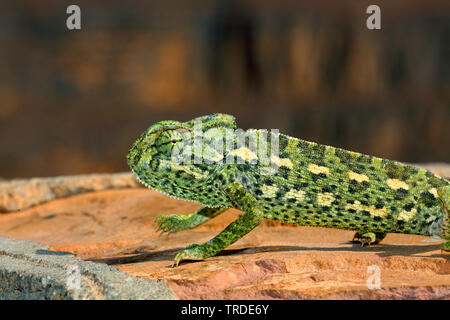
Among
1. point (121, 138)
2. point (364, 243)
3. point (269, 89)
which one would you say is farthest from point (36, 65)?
point (364, 243)

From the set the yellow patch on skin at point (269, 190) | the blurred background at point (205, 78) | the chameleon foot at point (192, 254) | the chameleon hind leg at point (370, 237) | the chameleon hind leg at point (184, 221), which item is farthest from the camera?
the blurred background at point (205, 78)

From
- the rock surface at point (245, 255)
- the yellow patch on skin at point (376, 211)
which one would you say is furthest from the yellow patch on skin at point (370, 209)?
the rock surface at point (245, 255)

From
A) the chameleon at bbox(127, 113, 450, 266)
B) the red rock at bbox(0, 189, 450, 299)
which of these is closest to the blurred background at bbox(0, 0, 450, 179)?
the red rock at bbox(0, 189, 450, 299)

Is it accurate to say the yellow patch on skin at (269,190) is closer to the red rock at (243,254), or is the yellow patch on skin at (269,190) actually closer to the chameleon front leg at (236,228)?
the chameleon front leg at (236,228)

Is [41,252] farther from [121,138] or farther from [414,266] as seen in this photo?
[121,138]

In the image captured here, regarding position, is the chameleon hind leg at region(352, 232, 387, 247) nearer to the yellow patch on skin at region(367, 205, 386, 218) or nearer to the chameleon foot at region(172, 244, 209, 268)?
the yellow patch on skin at region(367, 205, 386, 218)

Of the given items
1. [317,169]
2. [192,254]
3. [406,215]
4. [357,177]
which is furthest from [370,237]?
[192,254]

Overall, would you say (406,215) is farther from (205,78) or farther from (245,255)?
(205,78)
